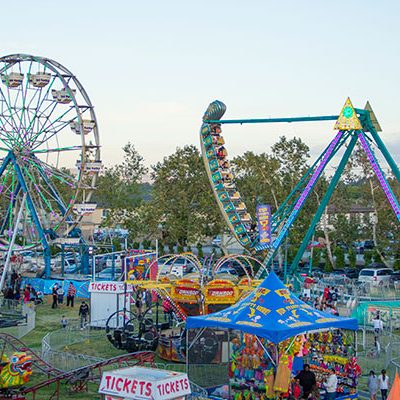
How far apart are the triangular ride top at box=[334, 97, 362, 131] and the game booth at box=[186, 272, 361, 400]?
15.0m

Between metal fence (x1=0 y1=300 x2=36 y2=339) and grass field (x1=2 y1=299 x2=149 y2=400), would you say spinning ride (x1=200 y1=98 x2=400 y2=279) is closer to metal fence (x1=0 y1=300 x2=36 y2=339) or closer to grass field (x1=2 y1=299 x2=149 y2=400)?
grass field (x1=2 y1=299 x2=149 y2=400)

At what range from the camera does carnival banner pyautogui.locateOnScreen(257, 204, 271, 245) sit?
A: 33.1m

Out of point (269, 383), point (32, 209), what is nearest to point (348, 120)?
point (32, 209)

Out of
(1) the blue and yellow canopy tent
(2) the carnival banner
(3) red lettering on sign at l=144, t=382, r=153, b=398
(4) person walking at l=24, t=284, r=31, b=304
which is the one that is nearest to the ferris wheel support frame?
(4) person walking at l=24, t=284, r=31, b=304

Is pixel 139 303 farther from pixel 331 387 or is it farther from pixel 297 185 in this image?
pixel 331 387

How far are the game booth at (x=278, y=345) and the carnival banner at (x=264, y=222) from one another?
49.3ft

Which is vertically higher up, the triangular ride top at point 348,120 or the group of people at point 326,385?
the triangular ride top at point 348,120

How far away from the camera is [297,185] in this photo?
114 ft

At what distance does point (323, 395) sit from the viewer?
16.4 m

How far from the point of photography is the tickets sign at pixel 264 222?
3306cm

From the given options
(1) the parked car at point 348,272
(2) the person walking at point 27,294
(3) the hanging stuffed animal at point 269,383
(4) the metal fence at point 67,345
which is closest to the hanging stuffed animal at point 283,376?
(3) the hanging stuffed animal at point 269,383

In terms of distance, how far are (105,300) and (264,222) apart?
8.94 meters

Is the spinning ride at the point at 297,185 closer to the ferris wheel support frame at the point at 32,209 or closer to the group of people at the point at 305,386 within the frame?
the ferris wheel support frame at the point at 32,209

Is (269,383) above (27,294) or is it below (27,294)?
below
